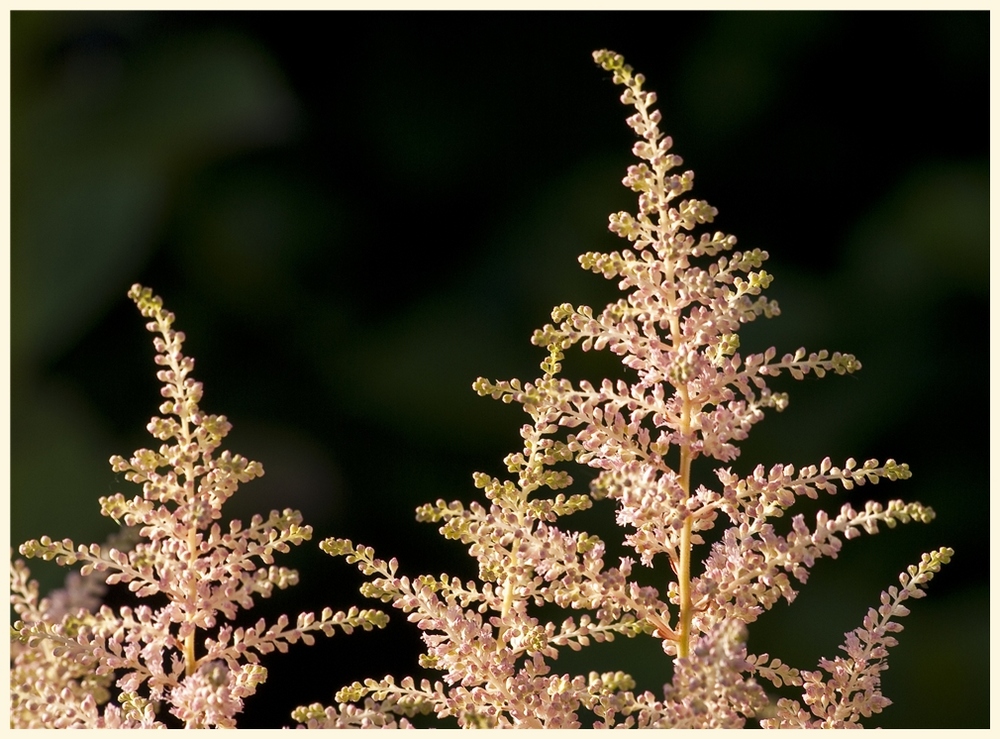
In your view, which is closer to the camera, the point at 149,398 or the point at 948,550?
the point at 948,550

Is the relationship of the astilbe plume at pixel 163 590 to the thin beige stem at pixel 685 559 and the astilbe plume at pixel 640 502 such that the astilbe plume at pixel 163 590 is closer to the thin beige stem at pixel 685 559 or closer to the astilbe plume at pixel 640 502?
the astilbe plume at pixel 640 502

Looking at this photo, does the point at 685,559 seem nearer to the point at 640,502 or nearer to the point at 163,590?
the point at 640,502

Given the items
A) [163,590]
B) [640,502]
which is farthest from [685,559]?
[163,590]

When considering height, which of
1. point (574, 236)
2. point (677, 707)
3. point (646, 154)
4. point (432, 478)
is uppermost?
point (574, 236)

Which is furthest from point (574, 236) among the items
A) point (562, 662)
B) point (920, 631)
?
point (920, 631)

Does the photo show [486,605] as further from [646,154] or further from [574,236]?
[574,236]

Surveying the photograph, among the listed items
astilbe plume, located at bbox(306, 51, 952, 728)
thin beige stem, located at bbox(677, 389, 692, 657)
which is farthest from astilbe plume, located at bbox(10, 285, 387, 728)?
thin beige stem, located at bbox(677, 389, 692, 657)

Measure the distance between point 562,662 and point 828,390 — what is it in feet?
2.66

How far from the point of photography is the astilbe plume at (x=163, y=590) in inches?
25.5

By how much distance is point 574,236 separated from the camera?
235 cm

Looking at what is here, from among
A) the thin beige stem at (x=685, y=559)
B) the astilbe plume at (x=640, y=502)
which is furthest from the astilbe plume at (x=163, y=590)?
the thin beige stem at (x=685, y=559)

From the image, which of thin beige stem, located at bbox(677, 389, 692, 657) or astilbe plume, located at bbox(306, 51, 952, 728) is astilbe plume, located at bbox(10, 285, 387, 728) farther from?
thin beige stem, located at bbox(677, 389, 692, 657)

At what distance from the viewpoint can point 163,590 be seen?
2.19ft

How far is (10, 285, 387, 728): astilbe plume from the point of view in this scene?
25.5 inches
